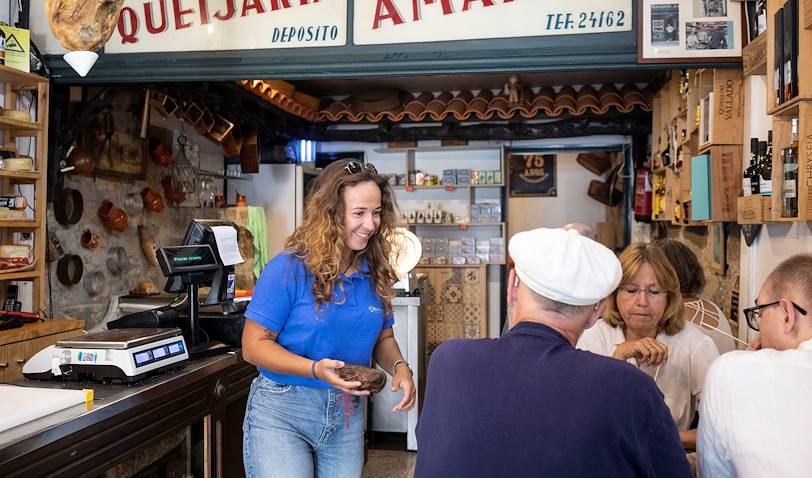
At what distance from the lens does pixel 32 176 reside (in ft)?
13.0

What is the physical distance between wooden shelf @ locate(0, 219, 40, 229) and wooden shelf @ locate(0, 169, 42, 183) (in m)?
0.24

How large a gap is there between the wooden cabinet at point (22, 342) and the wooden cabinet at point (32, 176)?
0.34 meters

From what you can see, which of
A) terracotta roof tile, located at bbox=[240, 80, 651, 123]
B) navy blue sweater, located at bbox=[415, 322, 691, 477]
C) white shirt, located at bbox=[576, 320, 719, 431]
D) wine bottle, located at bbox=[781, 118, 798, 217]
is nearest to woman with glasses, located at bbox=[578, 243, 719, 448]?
white shirt, located at bbox=[576, 320, 719, 431]

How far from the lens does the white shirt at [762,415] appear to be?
1507 mm

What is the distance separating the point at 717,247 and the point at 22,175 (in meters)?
4.13

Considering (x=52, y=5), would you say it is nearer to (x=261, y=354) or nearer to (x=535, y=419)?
(x=261, y=354)

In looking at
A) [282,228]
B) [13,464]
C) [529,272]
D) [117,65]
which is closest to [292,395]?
[13,464]

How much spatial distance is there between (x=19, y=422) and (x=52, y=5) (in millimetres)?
1953

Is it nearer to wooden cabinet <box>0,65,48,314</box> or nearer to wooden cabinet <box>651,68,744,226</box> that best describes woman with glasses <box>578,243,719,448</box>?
wooden cabinet <box>651,68,744,226</box>

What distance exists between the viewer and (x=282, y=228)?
7703mm

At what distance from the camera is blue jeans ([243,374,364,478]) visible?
2.16 metres

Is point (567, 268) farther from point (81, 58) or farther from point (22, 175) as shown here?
point (22, 175)

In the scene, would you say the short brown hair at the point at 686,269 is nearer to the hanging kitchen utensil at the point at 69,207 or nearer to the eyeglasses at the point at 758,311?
the eyeglasses at the point at 758,311

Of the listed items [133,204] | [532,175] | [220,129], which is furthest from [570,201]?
[133,204]
